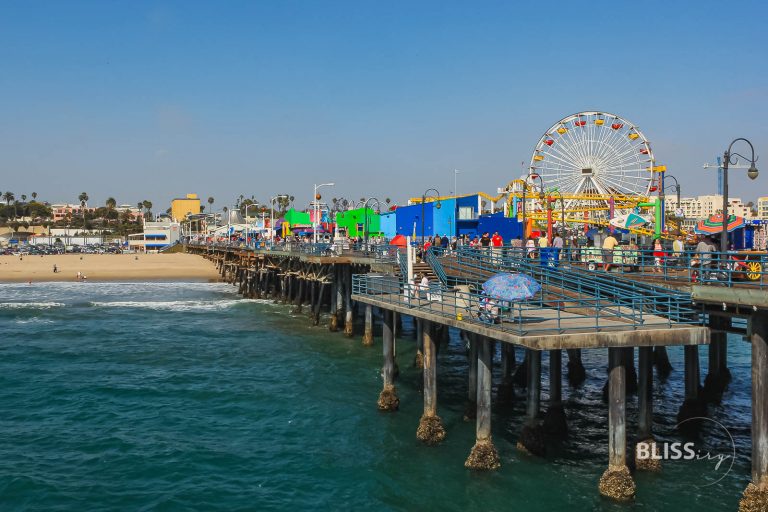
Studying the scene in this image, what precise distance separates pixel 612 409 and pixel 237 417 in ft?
40.6

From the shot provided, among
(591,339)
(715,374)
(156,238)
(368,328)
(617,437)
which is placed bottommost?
(715,374)

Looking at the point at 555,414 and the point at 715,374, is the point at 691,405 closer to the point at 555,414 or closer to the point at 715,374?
the point at 715,374

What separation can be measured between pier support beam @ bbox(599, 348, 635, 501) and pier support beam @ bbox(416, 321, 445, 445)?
4801 millimetres

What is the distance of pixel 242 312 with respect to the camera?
4647cm

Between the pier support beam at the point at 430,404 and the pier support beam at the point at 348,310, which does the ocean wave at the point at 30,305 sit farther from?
the pier support beam at the point at 430,404

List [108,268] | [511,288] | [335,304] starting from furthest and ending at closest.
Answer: [108,268] < [335,304] < [511,288]

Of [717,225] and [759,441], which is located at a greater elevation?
[717,225]

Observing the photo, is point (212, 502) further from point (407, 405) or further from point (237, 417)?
point (407, 405)

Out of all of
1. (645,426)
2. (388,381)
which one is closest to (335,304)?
(388,381)

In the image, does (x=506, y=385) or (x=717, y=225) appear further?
(x=506, y=385)

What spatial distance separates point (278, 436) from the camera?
19.2m

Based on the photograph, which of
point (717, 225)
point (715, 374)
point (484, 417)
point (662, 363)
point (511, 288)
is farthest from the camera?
point (662, 363)

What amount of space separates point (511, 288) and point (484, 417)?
326 cm

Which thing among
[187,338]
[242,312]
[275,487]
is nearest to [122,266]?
[242,312]
